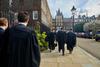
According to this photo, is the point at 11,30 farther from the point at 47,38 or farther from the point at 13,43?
the point at 47,38

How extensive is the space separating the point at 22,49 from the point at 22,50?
2 cm

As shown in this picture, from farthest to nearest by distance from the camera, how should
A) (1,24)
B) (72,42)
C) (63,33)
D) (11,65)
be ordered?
(72,42), (63,33), (1,24), (11,65)

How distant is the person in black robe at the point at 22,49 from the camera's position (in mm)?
5938

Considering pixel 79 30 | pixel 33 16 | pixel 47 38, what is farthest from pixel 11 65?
pixel 79 30

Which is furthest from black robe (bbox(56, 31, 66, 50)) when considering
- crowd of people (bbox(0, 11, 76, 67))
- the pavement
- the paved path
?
crowd of people (bbox(0, 11, 76, 67))

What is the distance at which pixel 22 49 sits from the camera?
19.6ft

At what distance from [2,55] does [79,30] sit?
12031 centimetres

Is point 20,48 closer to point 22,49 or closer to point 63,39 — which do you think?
point 22,49

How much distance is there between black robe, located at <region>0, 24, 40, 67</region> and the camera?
594cm

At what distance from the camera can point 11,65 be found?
5.91 metres

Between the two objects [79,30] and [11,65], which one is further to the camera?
[79,30]

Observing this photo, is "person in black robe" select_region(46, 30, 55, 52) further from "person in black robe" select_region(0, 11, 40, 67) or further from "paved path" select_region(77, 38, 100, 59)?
"person in black robe" select_region(0, 11, 40, 67)

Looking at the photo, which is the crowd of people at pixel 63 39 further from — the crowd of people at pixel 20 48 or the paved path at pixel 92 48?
the crowd of people at pixel 20 48

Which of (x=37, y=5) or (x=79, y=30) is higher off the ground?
(x=37, y=5)
